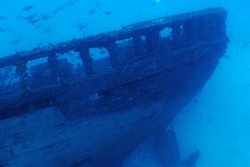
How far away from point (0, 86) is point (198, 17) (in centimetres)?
374

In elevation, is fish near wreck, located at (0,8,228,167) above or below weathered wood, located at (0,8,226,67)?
below

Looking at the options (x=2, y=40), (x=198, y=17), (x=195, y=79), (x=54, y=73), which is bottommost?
(x=2, y=40)

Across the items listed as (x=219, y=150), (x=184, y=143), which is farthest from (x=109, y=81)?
(x=219, y=150)

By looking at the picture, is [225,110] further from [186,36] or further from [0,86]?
[0,86]

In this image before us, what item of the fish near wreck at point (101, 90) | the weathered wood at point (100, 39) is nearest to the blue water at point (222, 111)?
the fish near wreck at point (101, 90)

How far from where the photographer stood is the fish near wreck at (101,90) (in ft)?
15.7

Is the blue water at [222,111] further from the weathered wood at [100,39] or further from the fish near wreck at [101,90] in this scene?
the weathered wood at [100,39]

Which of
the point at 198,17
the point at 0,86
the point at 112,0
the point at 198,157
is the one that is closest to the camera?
the point at 0,86

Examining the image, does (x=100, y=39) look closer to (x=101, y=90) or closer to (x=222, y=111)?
(x=101, y=90)

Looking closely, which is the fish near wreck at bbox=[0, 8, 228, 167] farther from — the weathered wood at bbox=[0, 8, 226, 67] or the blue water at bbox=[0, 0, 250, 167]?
the blue water at bbox=[0, 0, 250, 167]

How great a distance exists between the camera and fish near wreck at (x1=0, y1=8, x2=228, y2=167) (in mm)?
4773

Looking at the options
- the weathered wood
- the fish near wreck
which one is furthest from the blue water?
the weathered wood

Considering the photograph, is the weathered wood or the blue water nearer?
the weathered wood

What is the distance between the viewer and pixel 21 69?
4488mm
